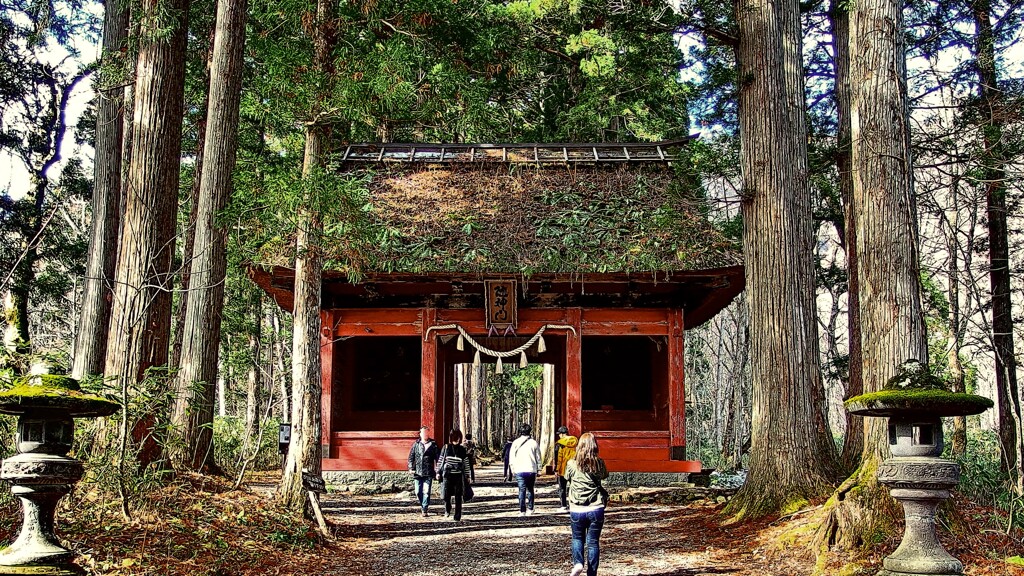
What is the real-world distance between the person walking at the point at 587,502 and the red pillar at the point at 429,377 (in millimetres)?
8407

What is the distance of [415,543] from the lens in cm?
992

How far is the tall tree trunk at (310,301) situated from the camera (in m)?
9.94

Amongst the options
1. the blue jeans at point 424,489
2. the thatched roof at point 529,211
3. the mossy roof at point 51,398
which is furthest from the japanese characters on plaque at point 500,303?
the mossy roof at point 51,398

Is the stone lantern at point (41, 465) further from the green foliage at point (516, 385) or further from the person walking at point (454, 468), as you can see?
the green foliage at point (516, 385)

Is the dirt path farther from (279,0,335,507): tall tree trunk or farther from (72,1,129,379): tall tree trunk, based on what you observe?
(72,1,129,379): tall tree trunk

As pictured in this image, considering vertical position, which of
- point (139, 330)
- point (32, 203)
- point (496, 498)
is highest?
point (32, 203)

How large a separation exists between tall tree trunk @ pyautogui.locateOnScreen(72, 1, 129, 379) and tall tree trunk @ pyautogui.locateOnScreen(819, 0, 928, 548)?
9283mm

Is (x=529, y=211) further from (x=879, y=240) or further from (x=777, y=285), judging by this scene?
(x=879, y=240)

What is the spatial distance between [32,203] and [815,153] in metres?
15.5

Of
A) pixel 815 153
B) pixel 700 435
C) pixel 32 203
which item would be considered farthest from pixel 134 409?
pixel 700 435

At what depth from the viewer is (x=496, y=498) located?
50.0 ft

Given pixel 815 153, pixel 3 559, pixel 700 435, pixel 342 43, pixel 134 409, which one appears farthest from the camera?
pixel 700 435

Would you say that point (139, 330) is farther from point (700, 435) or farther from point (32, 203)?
point (700, 435)

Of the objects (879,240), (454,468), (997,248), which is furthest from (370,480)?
(997,248)
